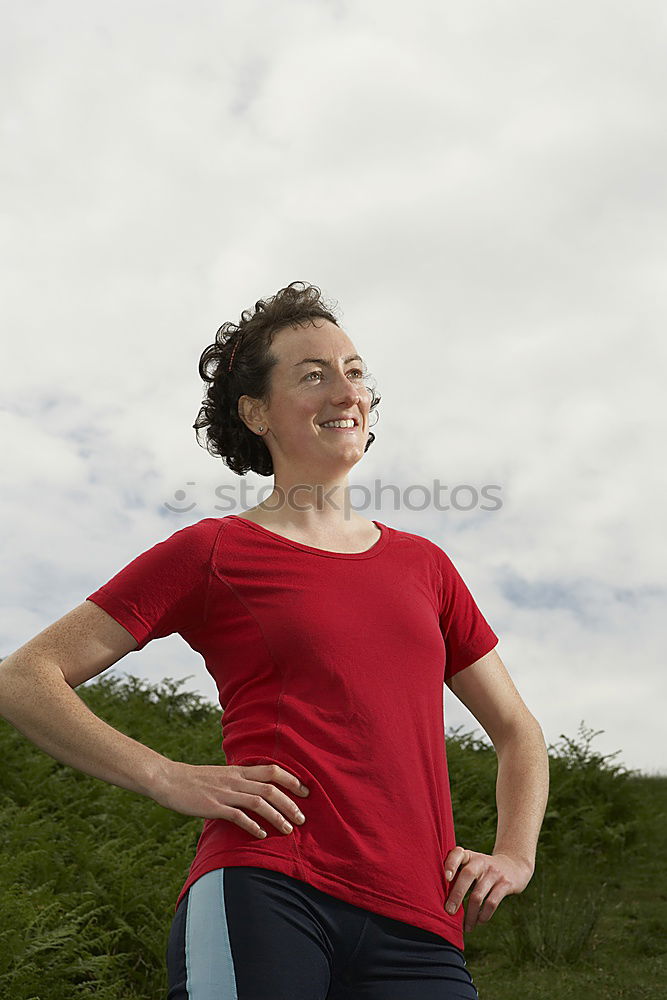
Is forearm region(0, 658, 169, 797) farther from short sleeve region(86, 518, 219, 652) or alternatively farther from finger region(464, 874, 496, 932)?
finger region(464, 874, 496, 932)

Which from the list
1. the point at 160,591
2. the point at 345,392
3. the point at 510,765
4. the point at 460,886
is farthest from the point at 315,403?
the point at 460,886

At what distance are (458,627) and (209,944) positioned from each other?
940 mm

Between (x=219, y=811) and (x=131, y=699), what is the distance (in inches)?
283

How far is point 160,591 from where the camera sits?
6.96 ft

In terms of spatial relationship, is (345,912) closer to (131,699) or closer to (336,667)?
(336,667)

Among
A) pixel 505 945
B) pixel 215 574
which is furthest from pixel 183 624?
pixel 505 945

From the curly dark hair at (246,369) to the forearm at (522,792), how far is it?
817 mm

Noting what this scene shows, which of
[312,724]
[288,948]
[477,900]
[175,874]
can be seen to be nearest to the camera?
[288,948]

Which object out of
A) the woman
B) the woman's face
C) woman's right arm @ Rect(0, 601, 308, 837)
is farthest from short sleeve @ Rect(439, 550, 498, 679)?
woman's right arm @ Rect(0, 601, 308, 837)

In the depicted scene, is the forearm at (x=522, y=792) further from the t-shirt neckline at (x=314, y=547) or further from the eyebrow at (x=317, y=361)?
the eyebrow at (x=317, y=361)

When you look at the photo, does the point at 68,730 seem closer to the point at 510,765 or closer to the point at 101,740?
the point at 101,740

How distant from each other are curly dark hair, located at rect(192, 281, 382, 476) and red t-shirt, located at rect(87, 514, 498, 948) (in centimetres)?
45

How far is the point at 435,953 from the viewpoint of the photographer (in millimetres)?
1953

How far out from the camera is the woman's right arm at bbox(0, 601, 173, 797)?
2002 mm
